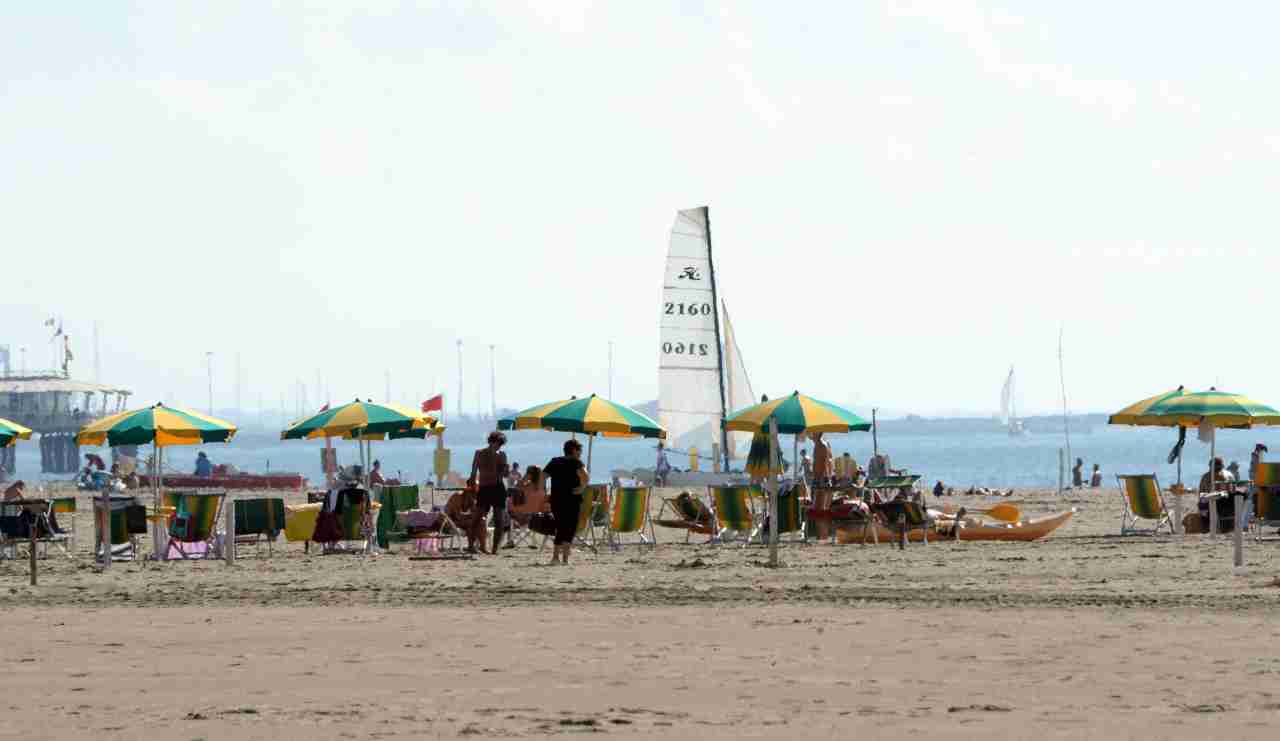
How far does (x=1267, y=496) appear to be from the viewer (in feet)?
68.7

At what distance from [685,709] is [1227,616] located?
5094mm

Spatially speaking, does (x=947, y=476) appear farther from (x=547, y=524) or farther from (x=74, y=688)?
(x=74, y=688)

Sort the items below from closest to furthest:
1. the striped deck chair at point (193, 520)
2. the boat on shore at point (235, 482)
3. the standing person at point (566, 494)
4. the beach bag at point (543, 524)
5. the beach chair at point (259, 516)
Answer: the standing person at point (566, 494) → the striped deck chair at point (193, 520) → the beach chair at point (259, 516) → the beach bag at point (543, 524) → the boat on shore at point (235, 482)

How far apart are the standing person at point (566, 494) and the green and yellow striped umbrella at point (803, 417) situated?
8.05ft

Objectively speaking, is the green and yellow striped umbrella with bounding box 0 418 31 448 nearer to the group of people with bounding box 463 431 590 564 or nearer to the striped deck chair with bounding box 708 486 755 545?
the group of people with bounding box 463 431 590 564

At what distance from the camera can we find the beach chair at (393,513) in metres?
20.7

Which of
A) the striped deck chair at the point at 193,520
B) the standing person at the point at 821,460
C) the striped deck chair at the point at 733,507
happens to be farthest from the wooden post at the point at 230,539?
the standing person at the point at 821,460

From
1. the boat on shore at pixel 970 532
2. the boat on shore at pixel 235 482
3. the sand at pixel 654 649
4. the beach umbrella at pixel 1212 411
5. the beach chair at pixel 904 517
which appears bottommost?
the sand at pixel 654 649

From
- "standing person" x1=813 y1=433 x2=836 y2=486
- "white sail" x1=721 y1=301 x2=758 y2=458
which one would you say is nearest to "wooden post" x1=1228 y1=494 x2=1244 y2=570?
"standing person" x1=813 y1=433 x2=836 y2=486

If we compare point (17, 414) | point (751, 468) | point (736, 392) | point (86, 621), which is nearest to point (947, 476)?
point (17, 414)

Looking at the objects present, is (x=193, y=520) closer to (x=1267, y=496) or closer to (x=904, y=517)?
(x=904, y=517)

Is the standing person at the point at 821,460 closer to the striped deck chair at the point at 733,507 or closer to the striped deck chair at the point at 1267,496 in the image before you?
the striped deck chair at the point at 733,507

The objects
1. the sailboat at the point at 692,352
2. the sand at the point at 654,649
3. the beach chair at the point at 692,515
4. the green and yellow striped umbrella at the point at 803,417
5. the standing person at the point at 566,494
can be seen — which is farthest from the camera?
the sailboat at the point at 692,352

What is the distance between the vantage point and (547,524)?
807 inches
